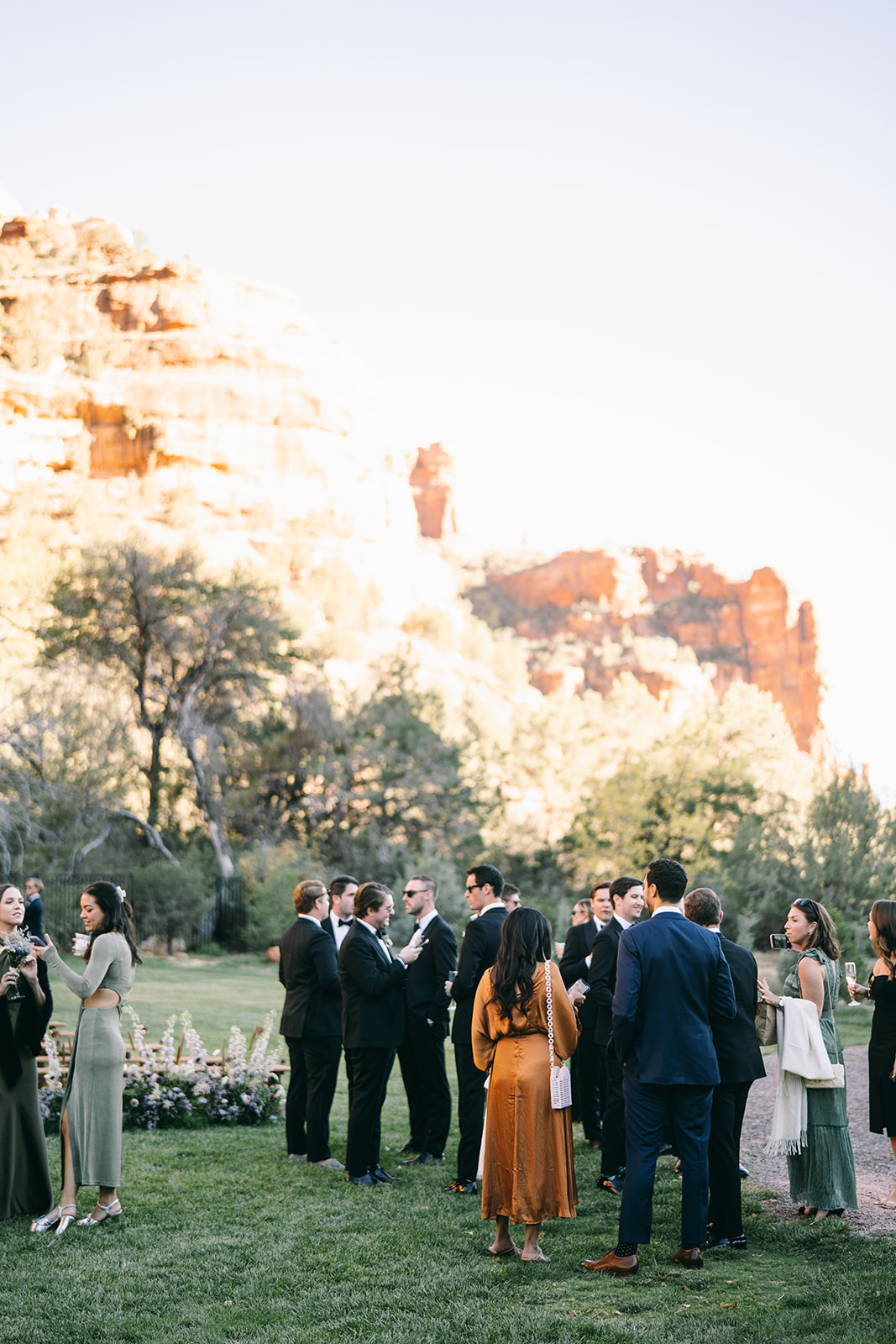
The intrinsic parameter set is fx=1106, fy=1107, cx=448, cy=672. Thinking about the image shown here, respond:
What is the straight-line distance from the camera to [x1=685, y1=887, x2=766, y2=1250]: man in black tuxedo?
6125 millimetres

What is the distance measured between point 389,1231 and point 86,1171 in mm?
1777

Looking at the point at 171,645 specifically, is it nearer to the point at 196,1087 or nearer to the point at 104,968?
the point at 196,1087

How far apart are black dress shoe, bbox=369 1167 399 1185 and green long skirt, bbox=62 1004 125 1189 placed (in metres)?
1.91

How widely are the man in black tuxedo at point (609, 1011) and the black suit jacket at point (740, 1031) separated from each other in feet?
2.71

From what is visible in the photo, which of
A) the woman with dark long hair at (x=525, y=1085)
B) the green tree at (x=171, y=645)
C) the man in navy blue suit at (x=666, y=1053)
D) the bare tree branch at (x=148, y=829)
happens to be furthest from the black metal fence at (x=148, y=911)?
the man in navy blue suit at (x=666, y=1053)

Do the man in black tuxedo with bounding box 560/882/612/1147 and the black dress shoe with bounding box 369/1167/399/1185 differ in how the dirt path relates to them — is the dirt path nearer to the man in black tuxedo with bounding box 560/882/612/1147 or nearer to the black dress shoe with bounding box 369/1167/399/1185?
the man in black tuxedo with bounding box 560/882/612/1147

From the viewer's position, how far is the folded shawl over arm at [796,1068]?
6398 millimetres

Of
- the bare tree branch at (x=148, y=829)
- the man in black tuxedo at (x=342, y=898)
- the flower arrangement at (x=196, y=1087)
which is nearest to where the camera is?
the man in black tuxedo at (x=342, y=898)

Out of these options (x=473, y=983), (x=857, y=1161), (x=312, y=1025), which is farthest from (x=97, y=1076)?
(x=857, y=1161)

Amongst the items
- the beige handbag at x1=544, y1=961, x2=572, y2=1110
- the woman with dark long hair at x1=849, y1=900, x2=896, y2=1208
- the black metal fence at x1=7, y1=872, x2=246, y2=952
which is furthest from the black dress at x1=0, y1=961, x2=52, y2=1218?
the black metal fence at x1=7, y1=872, x2=246, y2=952

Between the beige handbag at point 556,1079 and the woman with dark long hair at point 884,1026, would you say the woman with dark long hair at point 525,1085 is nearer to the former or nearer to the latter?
the beige handbag at point 556,1079

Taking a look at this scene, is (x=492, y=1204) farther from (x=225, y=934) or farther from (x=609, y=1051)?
(x=225, y=934)

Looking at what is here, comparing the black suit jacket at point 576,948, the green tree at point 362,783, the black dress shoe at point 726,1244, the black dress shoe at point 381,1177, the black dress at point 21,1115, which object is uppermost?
the green tree at point 362,783

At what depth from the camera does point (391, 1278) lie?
18.3 ft
